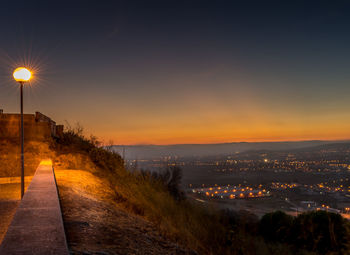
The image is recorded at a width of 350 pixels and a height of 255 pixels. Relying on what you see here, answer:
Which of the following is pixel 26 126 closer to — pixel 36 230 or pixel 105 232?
pixel 105 232

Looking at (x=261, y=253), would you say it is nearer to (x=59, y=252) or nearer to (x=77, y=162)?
(x=59, y=252)

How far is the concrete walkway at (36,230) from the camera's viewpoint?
255 cm

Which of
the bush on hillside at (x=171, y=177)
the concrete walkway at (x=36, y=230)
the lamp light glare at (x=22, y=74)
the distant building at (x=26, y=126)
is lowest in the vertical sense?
the bush on hillside at (x=171, y=177)

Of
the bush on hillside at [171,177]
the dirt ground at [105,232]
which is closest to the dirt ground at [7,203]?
the dirt ground at [105,232]

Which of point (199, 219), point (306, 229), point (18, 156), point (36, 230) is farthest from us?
point (18, 156)

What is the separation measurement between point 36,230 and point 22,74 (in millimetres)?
5283

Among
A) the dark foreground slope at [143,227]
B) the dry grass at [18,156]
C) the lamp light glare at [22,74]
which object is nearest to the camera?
the dark foreground slope at [143,227]

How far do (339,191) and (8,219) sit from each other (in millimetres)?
27469

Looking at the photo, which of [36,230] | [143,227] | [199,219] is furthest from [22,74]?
[199,219]

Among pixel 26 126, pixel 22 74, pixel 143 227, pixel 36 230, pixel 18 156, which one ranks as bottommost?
pixel 143 227

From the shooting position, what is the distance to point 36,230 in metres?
3.06

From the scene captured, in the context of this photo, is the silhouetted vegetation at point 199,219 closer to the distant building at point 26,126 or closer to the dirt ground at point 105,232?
the dirt ground at point 105,232

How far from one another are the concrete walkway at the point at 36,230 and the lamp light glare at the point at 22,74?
11.6 feet

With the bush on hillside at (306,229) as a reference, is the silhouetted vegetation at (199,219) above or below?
above
